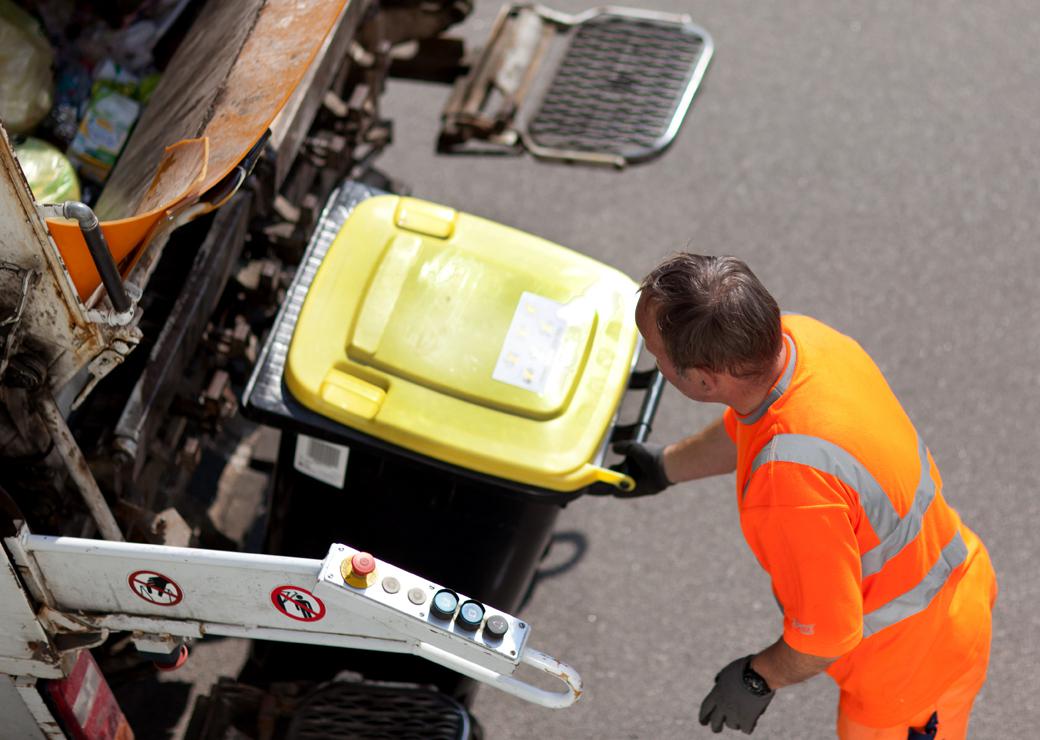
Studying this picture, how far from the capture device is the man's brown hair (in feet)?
7.16

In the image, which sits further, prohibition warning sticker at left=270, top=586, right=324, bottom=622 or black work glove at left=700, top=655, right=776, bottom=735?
black work glove at left=700, top=655, right=776, bottom=735

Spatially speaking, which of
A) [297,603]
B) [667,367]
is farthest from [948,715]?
[297,603]

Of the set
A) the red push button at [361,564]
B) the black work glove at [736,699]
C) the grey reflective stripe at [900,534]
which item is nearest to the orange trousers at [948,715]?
the black work glove at [736,699]

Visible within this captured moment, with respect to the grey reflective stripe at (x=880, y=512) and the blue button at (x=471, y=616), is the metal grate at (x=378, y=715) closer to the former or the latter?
the blue button at (x=471, y=616)

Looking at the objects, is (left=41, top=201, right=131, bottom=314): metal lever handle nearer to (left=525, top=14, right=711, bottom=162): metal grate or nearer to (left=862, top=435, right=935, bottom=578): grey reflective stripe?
(left=862, top=435, right=935, bottom=578): grey reflective stripe

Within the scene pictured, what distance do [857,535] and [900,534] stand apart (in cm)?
10

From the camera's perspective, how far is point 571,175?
4789 mm

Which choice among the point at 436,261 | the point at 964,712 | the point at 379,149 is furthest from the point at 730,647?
the point at 379,149

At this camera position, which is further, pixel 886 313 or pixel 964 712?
pixel 886 313

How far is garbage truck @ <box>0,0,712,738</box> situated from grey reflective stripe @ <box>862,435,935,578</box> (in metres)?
0.61

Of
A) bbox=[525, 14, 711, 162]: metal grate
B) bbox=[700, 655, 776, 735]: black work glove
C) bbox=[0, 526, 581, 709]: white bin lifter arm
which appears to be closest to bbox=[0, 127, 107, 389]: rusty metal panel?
bbox=[0, 526, 581, 709]: white bin lifter arm

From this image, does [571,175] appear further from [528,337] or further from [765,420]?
[765,420]

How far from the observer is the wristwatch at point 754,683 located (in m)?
2.49

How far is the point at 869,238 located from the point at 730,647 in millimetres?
1912
